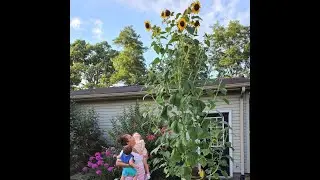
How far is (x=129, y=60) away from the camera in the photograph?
6.95 m

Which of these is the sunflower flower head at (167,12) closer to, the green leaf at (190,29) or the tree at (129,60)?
the green leaf at (190,29)

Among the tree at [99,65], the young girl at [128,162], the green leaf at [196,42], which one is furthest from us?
the tree at [99,65]

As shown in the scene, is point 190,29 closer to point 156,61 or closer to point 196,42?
point 196,42

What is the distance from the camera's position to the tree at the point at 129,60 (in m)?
6.38

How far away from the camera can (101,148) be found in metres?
5.43

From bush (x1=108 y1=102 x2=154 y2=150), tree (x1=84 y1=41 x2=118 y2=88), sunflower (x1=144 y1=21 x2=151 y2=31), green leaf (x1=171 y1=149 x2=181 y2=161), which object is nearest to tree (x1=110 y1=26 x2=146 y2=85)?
tree (x1=84 y1=41 x2=118 y2=88)

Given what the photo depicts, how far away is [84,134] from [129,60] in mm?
2118

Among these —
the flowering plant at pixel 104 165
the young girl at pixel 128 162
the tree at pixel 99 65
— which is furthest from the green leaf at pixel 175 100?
the tree at pixel 99 65

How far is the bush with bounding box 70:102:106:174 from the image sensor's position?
514 centimetres

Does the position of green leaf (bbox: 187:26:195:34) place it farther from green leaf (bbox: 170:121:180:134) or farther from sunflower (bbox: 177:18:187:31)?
green leaf (bbox: 170:121:180:134)

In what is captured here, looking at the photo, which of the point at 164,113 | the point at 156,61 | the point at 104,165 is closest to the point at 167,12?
the point at 156,61

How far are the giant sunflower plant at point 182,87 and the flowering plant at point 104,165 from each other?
2.91 metres

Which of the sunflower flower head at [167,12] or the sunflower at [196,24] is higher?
the sunflower flower head at [167,12]
